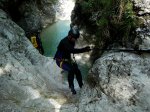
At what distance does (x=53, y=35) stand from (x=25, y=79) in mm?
10737

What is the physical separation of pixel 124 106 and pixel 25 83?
3.50m

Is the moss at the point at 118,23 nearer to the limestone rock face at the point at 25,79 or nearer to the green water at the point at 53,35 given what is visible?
the limestone rock face at the point at 25,79

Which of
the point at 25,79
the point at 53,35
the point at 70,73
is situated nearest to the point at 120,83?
the point at 70,73

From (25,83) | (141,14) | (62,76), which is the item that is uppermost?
(141,14)

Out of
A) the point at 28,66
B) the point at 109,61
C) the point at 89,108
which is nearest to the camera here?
the point at 89,108

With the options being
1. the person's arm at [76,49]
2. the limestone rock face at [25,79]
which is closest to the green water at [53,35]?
the limestone rock face at [25,79]

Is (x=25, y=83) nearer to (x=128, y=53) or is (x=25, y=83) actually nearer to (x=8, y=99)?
(x=8, y=99)

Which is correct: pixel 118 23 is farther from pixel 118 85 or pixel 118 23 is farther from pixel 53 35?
pixel 53 35

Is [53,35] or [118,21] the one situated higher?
[118,21]

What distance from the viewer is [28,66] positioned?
9.16m

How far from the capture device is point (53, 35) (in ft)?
61.7

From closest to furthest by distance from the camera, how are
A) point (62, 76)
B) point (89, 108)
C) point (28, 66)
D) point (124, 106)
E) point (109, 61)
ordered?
1. point (124, 106)
2. point (89, 108)
3. point (109, 61)
4. point (28, 66)
5. point (62, 76)

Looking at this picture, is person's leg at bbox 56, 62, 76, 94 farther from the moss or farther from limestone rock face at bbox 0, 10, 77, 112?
the moss

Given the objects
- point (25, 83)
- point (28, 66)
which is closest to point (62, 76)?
point (28, 66)
